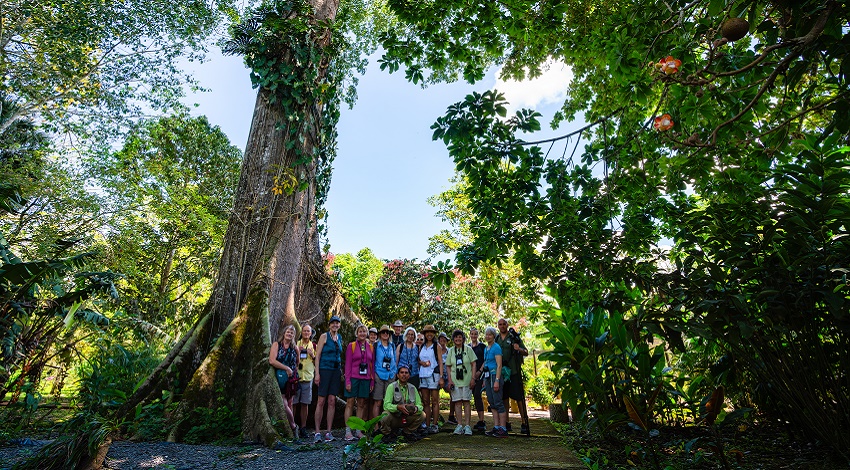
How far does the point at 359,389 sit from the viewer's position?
5816 millimetres

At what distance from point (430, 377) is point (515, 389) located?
1.21m

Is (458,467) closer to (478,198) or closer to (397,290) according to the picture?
(478,198)

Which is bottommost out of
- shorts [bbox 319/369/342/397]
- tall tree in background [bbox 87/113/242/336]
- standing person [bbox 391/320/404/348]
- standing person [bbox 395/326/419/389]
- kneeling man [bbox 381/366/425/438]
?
kneeling man [bbox 381/366/425/438]

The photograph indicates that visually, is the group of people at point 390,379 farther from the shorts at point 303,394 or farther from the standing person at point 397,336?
the standing person at point 397,336

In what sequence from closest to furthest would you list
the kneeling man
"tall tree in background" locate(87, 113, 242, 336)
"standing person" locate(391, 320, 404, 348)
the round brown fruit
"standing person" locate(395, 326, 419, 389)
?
1. the round brown fruit
2. the kneeling man
3. "standing person" locate(395, 326, 419, 389)
4. "standing person" locate(391, 320, 404, 348)
5. "tall tree in background" locate(87, 113, 242, 336)

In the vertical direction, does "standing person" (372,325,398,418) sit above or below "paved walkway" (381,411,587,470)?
above

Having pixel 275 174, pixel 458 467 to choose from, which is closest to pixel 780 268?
pixel 458 467

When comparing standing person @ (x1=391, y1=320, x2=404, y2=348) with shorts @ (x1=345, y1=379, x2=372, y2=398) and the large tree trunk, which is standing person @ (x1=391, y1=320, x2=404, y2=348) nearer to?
shorts @ (x1=345, y1=379, x2=372, y2=398)

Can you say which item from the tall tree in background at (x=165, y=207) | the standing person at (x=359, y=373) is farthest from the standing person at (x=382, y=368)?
the tall tree in background at (x=165, y=207)

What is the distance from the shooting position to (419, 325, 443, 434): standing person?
637 centimetres

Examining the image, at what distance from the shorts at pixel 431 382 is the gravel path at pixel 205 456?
178cm

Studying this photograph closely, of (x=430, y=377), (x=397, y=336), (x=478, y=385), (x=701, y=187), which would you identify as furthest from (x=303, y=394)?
(x=701, y=187)

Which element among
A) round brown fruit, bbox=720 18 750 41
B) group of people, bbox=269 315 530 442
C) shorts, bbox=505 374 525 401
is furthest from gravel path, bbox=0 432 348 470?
round brown fruit, bbox=720 18 750 41

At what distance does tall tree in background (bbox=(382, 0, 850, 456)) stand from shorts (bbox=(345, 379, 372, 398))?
2.66 meters
